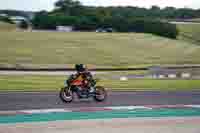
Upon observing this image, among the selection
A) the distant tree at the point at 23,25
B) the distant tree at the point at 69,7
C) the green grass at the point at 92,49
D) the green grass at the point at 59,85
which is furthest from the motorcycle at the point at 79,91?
the distant tree at the point at 69,7

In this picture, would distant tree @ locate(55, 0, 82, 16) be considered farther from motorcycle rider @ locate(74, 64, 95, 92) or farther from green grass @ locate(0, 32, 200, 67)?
motorcycle rider @ locate(74, 64, 95, 92)

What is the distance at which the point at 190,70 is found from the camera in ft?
107

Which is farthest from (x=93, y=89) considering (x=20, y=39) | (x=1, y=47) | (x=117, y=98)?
(x=20, y=39)

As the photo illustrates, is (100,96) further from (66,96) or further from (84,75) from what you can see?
(66,96)

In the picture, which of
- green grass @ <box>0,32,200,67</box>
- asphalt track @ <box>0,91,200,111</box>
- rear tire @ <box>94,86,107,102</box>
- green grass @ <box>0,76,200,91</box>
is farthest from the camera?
green grass @ <box>0,32,200,67</box>

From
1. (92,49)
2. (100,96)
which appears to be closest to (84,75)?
(100,96)

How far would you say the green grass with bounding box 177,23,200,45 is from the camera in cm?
5361

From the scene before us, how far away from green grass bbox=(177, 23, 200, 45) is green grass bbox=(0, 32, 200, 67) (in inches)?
103

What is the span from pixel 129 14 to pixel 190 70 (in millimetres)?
43677

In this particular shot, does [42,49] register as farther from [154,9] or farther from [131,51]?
[154,9]

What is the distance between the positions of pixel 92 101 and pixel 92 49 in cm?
3087

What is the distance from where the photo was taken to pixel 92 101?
54.3 ft

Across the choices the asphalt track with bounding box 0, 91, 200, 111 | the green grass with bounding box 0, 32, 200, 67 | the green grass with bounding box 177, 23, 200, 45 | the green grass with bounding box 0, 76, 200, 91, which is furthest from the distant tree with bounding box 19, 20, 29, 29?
the asphalt track with bounding box 0, 91, 200, 111

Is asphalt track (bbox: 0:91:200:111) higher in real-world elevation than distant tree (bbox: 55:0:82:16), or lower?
lower
